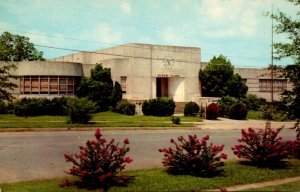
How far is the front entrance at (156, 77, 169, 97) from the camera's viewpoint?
42.8 meters

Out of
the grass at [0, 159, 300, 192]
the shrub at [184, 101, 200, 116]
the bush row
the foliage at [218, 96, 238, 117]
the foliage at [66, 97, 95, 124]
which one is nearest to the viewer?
the grass at [0, 159, 300, 192]

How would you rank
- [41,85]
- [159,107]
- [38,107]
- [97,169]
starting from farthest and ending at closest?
[41,85]
[159,107]
[38,107]
[97,169]

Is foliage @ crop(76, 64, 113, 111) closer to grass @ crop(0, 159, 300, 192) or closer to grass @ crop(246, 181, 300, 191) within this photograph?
grass @ crop(0, 159, 300, 192)

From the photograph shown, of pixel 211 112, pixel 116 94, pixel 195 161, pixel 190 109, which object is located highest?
pixel 116 94

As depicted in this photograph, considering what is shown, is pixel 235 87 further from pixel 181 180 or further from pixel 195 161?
pixel 181 180

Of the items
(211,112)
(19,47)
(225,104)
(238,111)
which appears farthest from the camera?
(19,47)

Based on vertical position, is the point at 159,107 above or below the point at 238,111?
above

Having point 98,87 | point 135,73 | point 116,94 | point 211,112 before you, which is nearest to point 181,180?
point 211,112

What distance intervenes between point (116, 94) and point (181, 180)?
1106 inches

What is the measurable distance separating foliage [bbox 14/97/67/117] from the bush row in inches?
809

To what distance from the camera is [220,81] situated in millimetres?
42281

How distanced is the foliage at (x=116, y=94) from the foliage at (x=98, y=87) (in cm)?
29

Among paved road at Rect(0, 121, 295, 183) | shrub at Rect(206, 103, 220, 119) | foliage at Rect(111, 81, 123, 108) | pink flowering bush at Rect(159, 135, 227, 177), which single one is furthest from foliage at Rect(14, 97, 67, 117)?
pink flowering bush at Rect(159, 135, 227, 177)

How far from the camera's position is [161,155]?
45.3 ft
